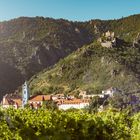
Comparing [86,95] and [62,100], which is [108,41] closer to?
[86,95]

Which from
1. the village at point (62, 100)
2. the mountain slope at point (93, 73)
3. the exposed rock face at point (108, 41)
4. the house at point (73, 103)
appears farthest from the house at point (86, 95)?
the exposed rock face at point (108, 41)

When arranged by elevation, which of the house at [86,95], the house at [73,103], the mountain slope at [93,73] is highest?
the mountain slope at [93,73]

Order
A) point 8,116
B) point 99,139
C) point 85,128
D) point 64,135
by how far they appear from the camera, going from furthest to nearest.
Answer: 1. point 99,139
2. point 85,128
3. point 64,135
4. point 8,116

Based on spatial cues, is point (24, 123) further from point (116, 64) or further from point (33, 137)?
point (116, 64)

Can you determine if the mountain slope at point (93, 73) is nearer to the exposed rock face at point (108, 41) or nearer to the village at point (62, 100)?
the exposed rock face at point (108, 41)

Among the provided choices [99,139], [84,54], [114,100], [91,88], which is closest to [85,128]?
[99,139]

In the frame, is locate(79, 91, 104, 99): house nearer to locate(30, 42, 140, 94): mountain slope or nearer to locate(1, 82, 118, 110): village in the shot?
locate(1, 82, 118, 110): village

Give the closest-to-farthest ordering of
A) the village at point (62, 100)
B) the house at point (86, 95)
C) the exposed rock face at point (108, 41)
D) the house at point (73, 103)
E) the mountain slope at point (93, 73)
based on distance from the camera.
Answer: the village at point (62, 100)
the house at point (73, 103)
the house at point (86, 95)
the mountain slope at point (93, 73)
the exposed rock face at point (108, 41)

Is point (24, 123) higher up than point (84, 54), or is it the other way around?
point (84, 54)

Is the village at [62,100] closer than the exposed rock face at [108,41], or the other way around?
the village at [62,100]

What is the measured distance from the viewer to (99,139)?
1174 inches

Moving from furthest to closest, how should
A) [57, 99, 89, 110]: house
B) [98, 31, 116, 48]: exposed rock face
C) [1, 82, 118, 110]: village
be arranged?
[98, 31, 116, 48]: exposed rock face → [57, 99, 89, 110]: house → [1, 82, 118, 110]: village

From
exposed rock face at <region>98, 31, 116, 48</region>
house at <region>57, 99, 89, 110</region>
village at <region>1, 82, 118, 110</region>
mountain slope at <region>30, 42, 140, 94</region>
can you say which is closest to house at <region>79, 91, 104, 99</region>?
village at <region>1, 82, 118, 110</region>

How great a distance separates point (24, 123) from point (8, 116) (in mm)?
829
